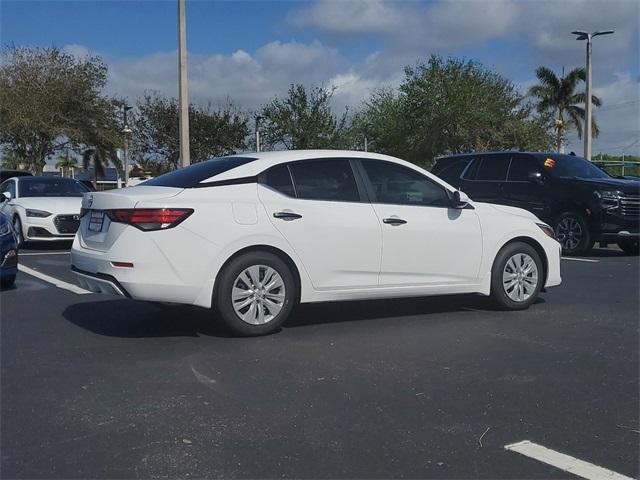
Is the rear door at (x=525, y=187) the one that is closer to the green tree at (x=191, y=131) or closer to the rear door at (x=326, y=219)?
the rear door at (x=326, y=219)

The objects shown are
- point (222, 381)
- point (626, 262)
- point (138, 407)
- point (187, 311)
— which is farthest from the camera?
point (626, 262)

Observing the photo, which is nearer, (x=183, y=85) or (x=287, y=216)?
(x=287, y=216)

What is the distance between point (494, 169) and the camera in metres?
13.9

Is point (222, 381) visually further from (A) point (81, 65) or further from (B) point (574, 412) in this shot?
(A) point (81, 65)

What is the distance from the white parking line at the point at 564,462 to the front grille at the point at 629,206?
31.6ft

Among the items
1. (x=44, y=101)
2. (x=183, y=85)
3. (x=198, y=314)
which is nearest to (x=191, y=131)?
(x=44, y=101)

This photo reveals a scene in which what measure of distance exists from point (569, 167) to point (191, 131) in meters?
28.7

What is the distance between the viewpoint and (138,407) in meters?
4.45

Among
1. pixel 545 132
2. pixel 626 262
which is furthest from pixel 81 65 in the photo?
pixel 626 262

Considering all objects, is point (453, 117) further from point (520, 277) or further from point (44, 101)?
point (520, 277)

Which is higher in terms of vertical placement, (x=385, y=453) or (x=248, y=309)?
(x=248, y=309)

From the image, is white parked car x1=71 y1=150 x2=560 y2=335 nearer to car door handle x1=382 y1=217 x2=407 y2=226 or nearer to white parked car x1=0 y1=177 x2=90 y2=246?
car door handle x1=382 y1=217 x2=407 y2=226

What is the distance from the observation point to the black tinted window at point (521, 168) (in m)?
13.5

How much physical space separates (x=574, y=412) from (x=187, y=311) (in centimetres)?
402
